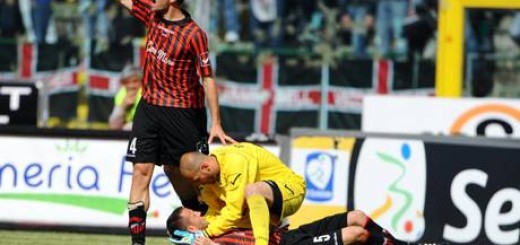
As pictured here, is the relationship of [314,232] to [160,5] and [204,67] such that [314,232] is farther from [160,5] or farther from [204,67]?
[160,5]

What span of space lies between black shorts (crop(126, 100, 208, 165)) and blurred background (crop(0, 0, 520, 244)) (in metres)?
2.00

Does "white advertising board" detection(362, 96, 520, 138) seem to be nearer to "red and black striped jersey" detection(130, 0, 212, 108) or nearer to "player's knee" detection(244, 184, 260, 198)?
"red and black striped jersey" detection(130, 0, 212, 108)

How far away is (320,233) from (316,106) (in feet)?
28.8

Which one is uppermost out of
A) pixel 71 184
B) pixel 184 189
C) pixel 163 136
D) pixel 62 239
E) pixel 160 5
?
pixel 160 5

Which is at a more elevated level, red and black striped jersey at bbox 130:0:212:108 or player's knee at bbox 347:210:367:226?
red and black striped jersey at bbox 130:0:212:108

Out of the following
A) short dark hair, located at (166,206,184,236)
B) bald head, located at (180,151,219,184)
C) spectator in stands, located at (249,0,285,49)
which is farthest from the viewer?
spectator in stands, located at (249,0,285,49)

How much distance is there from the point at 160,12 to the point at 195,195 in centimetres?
135

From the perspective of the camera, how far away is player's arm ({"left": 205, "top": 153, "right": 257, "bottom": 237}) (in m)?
8.81

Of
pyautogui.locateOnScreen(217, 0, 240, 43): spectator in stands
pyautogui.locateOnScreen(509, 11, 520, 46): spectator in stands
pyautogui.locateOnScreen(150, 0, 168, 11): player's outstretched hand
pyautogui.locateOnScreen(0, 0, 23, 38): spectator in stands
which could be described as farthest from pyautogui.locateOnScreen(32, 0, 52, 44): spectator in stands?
pyautogui.locateOnScreen(150, 0, 168, 11): player's outstretched hand

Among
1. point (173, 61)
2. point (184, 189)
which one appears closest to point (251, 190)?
point (184, 189)

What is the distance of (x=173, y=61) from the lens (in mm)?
9641

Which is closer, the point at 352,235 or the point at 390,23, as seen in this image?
the point at 352,235

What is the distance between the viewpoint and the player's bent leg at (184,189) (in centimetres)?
967

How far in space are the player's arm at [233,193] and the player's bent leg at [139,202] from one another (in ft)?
2.55
